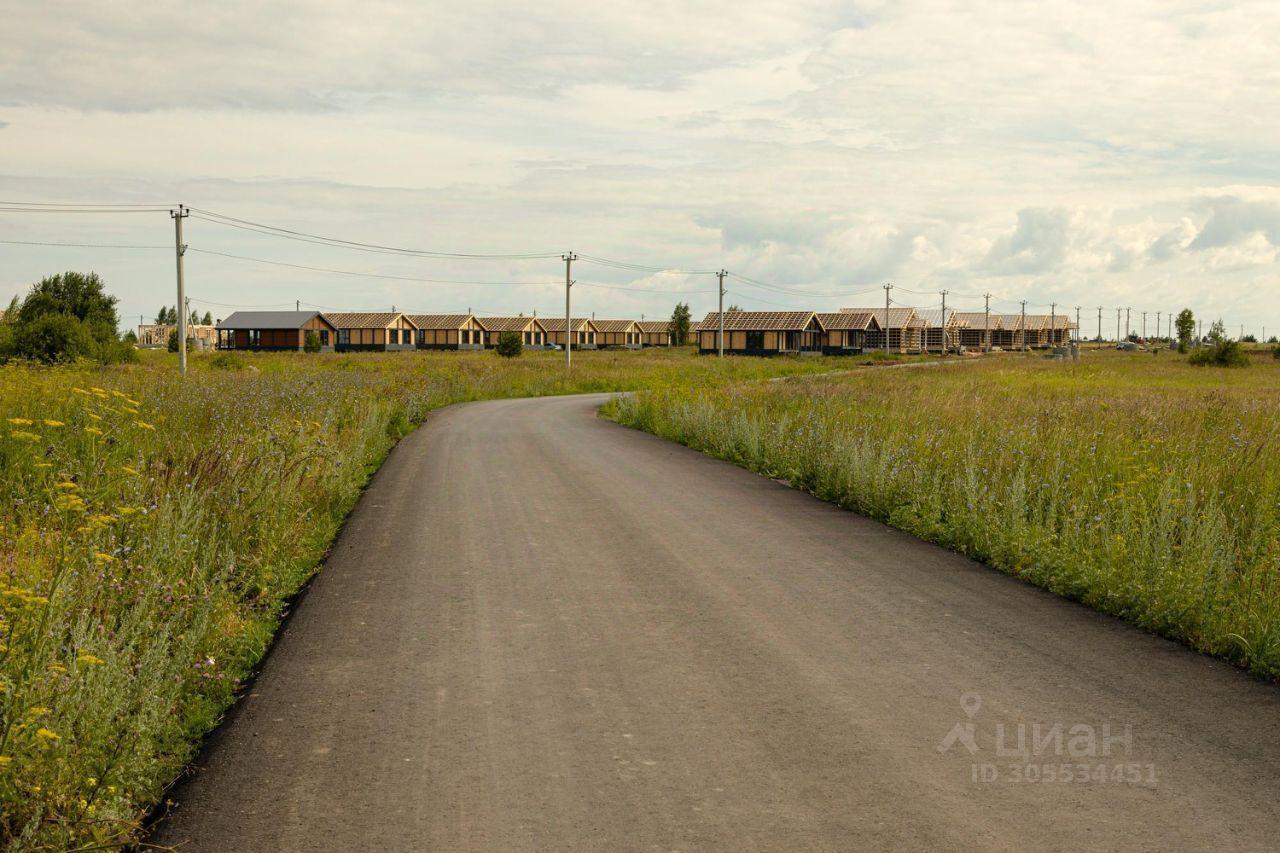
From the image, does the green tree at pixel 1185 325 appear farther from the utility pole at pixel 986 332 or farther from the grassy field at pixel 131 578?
the grassy field at pixel 131 578

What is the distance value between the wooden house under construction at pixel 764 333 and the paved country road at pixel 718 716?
90363mm

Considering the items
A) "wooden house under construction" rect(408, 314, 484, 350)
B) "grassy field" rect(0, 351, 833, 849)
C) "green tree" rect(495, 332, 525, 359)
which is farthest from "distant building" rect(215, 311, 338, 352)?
"grassy field" rect(0, 351, 833, 849)

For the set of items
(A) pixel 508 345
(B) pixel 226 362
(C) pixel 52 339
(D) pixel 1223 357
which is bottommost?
(B) pixel 226 362

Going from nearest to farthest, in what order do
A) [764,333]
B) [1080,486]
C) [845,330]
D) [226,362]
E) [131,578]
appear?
1. [131,578]
2. [1080,486]
3. [226,362]
4. [764,333]
5. [845,330]

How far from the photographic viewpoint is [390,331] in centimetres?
11912

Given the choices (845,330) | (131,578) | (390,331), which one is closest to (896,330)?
(845,330)

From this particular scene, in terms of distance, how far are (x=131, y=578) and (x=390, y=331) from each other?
11669cm

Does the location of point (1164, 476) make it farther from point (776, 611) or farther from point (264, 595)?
point (264, 595)

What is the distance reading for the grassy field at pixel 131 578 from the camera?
14.0 feet

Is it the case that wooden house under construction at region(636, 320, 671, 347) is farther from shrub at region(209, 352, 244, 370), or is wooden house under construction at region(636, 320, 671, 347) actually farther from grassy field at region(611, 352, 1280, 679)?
grassy field at region(611, 352, 1280, 679)

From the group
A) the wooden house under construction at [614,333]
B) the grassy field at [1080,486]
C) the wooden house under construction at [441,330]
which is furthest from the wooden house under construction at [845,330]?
the grassy field at [1080,486]

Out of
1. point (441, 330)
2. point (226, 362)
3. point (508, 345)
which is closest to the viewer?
point (226, 362)

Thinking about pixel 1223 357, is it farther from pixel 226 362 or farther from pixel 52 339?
pixel 52 339

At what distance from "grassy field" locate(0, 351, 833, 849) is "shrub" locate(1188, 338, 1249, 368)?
175ft
